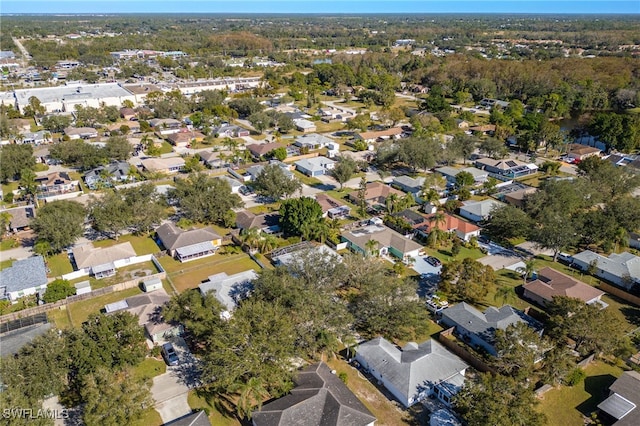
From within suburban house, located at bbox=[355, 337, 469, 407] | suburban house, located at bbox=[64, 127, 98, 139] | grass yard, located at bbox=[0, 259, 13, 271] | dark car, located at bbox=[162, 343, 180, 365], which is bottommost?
grass yard, located at bbox=[0, 259, 13, 271]

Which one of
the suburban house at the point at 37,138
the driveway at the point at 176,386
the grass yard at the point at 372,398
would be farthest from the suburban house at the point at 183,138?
the grass yard at the point at 372,398

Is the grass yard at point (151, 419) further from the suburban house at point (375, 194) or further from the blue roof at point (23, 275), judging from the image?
the suburban house at point (375, 194)

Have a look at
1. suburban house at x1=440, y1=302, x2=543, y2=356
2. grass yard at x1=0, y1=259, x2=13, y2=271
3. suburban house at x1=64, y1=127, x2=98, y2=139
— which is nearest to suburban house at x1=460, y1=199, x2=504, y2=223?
suburban house at x1=440, y1=302, x2=543, y2=356

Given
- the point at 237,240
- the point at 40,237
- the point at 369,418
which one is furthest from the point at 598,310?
the point at 40,237

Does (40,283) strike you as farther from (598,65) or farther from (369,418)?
(598,65)

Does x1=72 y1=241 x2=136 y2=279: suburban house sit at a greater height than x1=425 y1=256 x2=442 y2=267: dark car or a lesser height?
greater

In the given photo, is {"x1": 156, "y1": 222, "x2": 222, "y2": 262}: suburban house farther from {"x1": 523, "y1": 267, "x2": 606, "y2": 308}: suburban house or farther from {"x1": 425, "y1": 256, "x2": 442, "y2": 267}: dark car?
{"x1": 523, "y1": 267, "x2": 606, "y2": 308}: suburban house

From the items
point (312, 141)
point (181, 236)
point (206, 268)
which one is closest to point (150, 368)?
point (206, 268)
